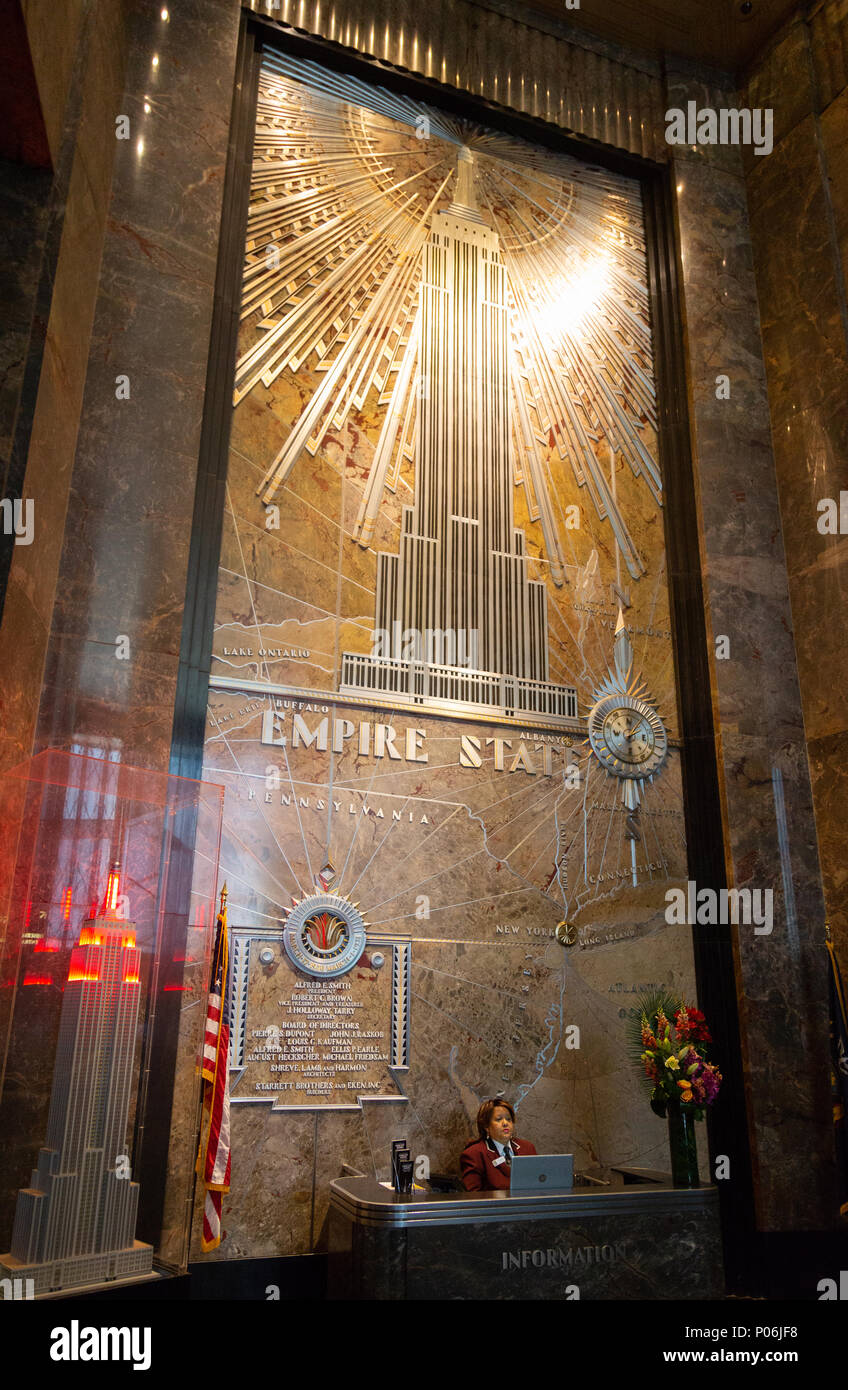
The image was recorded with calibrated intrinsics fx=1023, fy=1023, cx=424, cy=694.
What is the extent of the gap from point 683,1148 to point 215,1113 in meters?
2.42

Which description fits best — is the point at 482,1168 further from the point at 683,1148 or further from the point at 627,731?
the point at 627,731

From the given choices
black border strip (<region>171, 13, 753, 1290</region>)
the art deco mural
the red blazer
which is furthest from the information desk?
black border strip (<region>171, 13, 753, 1290</region>)

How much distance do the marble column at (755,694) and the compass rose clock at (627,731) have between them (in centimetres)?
44

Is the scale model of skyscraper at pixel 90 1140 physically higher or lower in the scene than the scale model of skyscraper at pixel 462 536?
lower

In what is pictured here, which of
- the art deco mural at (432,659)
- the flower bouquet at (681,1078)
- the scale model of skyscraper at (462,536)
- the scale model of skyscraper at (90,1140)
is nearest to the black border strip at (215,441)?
the art deco mural at (432,659)

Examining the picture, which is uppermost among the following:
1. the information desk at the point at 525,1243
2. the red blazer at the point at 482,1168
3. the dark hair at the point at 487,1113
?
the dark hair at the point at 487,1113

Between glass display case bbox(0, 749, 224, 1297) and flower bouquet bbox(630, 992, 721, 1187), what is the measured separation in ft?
8.70

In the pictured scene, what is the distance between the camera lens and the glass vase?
5.06 metres

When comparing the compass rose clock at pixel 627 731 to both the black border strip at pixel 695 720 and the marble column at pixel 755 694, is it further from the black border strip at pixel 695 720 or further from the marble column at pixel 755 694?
the marble column at pixel 755 694

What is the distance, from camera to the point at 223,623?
5.49 meters

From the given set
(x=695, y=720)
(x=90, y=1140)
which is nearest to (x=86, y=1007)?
(x=90, y=1140)

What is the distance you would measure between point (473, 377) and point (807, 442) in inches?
92.0

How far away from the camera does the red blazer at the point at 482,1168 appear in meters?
4.86

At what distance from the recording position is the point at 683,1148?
5.15 m
